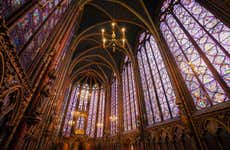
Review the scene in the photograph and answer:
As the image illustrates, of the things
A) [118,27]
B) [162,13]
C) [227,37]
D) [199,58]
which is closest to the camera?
[227,37]

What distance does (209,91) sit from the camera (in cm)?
490

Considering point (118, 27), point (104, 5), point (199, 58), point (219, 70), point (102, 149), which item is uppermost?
point (104, 5)

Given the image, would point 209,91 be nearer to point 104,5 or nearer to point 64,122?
point 104,5

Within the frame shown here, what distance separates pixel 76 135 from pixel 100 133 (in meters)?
2.83

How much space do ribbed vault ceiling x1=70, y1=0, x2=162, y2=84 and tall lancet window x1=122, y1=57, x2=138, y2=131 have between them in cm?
180

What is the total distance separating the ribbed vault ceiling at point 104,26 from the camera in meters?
10.4

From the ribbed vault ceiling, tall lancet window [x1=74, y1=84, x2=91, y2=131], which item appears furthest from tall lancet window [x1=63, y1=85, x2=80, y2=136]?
the ribbed vault ceiling

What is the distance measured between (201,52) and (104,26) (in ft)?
31.2

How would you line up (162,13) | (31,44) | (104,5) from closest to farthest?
(31,44) < (162,13) < (104,5)

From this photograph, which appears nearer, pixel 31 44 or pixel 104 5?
pixel 31 44

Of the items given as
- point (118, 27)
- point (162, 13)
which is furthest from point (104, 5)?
point (162, 13)

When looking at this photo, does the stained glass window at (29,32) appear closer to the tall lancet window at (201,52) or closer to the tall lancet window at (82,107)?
the tall lancet window at (201,52)

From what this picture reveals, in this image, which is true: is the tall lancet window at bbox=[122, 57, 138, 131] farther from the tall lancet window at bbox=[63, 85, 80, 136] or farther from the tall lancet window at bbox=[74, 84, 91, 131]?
the tall lancet window at bbox=[63, 85, 80, 136]

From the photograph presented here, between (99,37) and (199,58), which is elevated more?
(99,37)
